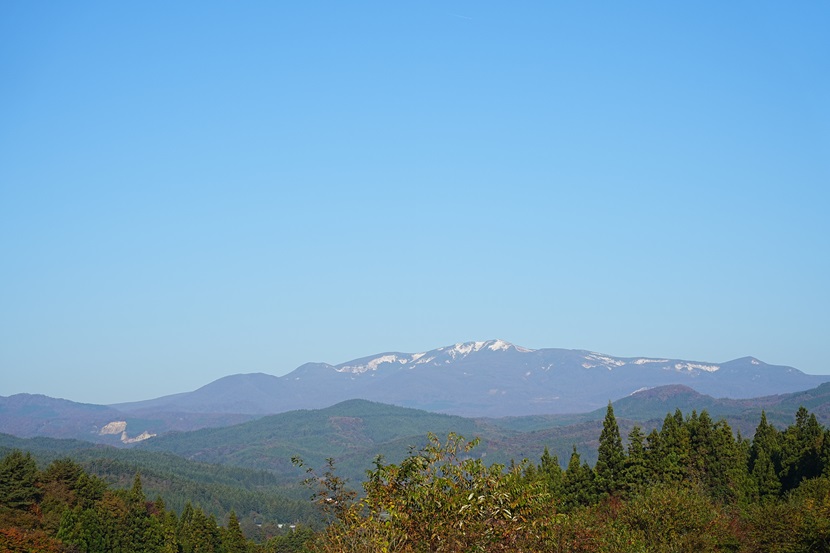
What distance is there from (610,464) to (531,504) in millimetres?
70851

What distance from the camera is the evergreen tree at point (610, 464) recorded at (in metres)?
92.0

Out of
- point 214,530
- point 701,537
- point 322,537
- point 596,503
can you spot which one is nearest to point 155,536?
point 214,530

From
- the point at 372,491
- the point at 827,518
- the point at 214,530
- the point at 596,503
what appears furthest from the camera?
the point at 214,530

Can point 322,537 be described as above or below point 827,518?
above

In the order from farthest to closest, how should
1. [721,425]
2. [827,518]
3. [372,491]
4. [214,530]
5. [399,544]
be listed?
[214,530] → [721,425] → [827,518] → [372,491] → [399,544]

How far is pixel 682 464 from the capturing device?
95812 millimetres

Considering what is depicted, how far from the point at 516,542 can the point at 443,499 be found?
2311 millimetres

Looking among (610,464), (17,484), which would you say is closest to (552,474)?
(610,464)

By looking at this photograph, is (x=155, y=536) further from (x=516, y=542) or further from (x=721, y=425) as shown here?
(x=516, y=542)

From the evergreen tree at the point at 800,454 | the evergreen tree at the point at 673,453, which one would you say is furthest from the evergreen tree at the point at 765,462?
the evergreen tree at the point at 673,453

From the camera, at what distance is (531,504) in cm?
2597

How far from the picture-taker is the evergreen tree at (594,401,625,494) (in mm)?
92037

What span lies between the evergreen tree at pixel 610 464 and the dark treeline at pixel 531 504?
141 millimetres

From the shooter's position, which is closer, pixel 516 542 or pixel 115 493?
pixel 516 542
